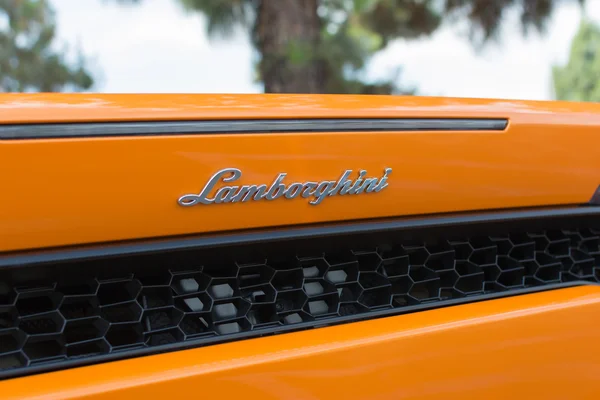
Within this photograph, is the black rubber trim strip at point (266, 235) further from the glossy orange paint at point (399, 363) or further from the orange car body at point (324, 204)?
the glossy orange paint at point (399, 363)

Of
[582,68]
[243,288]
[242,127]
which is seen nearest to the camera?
[242,127]

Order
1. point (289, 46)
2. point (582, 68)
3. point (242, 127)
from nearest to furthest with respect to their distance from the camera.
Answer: point (242, 127) < point (289, 46) < point (582, 68)

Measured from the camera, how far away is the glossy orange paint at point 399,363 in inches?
38.1

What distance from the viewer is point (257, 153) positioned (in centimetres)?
108

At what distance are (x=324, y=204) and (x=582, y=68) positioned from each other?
32.6 metres

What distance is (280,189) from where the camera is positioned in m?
1.11

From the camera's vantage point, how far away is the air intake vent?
1041 mm

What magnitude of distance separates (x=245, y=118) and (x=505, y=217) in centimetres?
64

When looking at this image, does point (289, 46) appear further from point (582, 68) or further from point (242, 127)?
point (582, 68)

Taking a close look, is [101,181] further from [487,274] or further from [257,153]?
[487,274]

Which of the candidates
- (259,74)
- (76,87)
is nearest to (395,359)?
(259,74)

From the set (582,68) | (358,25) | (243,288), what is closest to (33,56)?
(358,25)

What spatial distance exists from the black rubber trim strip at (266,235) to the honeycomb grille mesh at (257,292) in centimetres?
6

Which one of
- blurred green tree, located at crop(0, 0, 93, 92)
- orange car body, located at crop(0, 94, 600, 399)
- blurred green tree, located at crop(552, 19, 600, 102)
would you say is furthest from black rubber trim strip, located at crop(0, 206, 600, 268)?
blurred green tree, located at crop(552, 19, 600, 102)
